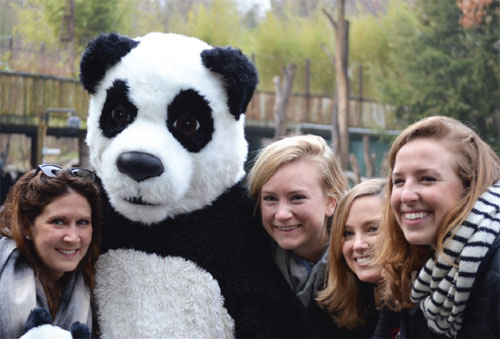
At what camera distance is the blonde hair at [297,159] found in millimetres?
2016

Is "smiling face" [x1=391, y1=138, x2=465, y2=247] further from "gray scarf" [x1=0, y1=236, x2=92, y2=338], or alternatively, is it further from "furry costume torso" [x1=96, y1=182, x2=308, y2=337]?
"gray scarf" [x1=0, y1=236, x2=92, y2=338]

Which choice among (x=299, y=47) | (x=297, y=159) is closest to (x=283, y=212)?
(x=297, y=159)

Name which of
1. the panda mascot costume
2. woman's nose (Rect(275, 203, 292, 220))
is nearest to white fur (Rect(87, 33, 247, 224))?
the panda mascot costume

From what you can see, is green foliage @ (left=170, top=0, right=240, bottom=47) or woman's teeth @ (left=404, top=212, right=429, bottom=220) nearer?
woman's teeth @ (left=404, top=212, right=429, bottom=220)

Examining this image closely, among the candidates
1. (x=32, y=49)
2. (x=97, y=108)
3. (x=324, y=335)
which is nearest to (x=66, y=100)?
(x=32, y=49)

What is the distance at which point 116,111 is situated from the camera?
1.95 m

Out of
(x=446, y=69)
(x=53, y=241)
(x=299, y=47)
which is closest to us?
(x=53, y=241)

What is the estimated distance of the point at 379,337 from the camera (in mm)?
1863

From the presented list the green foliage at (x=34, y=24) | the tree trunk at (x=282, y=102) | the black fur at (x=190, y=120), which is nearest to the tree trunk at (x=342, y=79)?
the tree trunk at (x=282, y=102)

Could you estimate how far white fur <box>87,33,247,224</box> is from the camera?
6.01ft

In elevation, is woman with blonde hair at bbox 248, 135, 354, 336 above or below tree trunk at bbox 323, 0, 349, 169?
below

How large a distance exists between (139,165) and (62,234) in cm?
36

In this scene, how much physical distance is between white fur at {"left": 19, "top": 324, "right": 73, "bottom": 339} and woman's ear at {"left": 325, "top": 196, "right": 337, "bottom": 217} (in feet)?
3.27

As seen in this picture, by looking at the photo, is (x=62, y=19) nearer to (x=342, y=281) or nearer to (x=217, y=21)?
(x=217, y=21)
